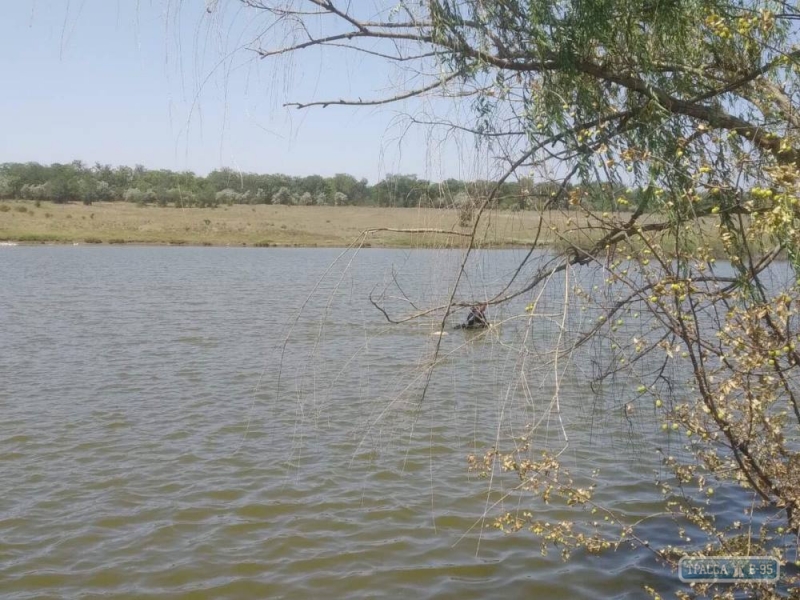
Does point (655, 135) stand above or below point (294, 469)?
above

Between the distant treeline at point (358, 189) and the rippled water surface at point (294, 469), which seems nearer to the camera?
the distant treeline at point (358, 189)

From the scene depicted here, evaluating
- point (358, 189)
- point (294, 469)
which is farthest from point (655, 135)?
point (294, 469)

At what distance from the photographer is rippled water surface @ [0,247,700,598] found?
5.55m

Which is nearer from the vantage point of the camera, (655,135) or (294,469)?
(655,135)

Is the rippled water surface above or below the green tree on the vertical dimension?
below

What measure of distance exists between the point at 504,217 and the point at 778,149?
123 centimetres

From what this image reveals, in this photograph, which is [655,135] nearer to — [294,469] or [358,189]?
[358,189]

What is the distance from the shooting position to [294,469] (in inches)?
308

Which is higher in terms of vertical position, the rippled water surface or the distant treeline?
the distant treeline

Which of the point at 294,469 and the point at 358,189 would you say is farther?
the point at 294,469

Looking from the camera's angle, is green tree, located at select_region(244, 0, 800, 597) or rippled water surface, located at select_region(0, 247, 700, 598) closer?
green tree, located at select_region(244, 0, 800, 597)

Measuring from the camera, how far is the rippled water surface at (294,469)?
5.55 metres

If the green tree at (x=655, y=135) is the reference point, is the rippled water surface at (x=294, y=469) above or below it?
below

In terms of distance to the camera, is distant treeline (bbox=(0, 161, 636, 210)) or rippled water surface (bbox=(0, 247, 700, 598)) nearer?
distant treeline (bbox=(0, 161, 636, 210))
